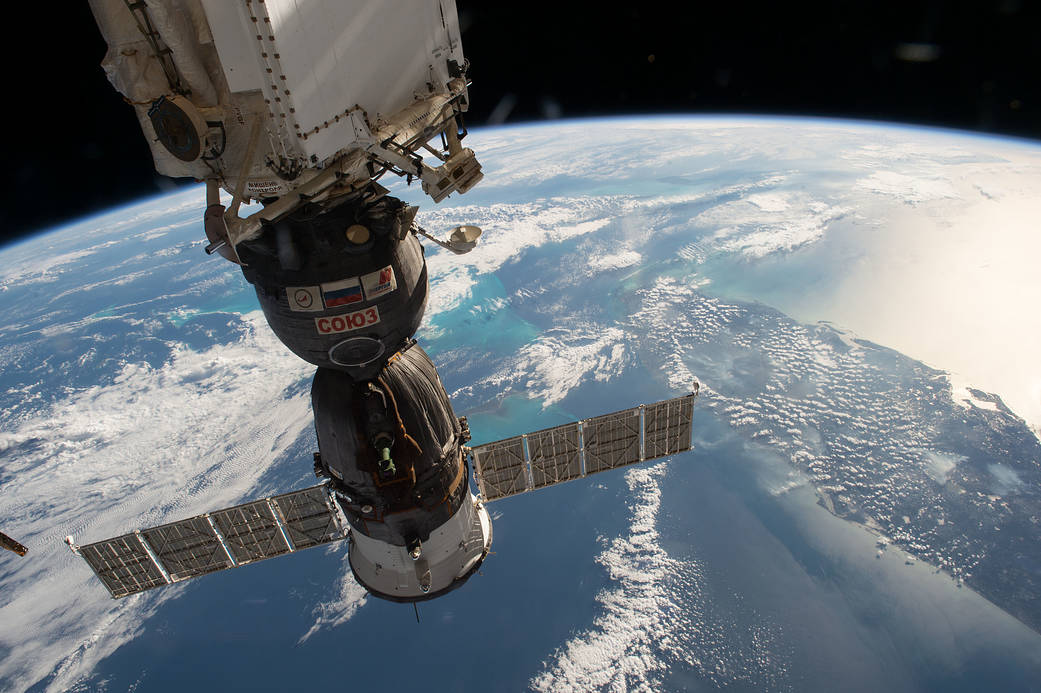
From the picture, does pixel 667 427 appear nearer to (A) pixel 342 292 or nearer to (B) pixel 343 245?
(A) pixel 342 292

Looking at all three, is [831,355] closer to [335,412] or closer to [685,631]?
[685,631]

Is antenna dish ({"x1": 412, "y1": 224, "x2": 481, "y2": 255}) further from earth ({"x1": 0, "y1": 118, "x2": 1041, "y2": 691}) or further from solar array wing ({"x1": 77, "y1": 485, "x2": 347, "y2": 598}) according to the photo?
earth ({"x1": 0, "y1": 118, "x2": 1041, "y2": 691})

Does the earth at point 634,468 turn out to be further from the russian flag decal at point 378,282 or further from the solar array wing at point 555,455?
the russian flag decal at point 378,282

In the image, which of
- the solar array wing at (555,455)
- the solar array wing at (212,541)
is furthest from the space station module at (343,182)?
the solar array wing at (555,455)

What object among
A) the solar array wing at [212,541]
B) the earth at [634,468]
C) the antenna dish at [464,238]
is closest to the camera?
the antenna dish at [464,238]

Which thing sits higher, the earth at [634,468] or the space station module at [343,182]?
the space station module at [343,182]

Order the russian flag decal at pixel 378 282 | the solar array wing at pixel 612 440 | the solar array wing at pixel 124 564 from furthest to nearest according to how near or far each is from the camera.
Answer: the solar array wing at pixel 612 440 → the solar array wing at pixel 124 564 → the russian flag decal at pixel 378 282

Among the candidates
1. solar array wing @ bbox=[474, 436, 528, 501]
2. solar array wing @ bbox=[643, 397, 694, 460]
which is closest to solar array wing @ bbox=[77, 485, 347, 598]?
solar array wing @ bbox=[474, 436, 528, 501]

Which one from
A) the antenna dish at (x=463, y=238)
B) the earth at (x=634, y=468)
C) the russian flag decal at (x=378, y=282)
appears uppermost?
the antenna dish at (x=463, y=238)
